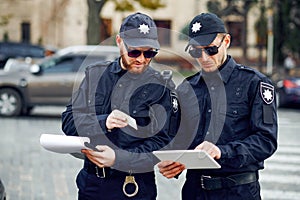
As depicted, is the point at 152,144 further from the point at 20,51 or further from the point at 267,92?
the point at 20,51

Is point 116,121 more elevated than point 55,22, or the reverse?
point 116,121

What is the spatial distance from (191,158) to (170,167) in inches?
8.4

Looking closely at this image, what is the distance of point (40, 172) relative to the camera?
9.04 m

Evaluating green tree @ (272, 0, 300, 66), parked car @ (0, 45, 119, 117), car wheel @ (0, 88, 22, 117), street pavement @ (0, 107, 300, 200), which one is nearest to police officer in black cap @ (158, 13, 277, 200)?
street pavement @ (0, 107, 300, 200)

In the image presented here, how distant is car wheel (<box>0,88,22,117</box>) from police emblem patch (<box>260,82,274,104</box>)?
41.1 feet

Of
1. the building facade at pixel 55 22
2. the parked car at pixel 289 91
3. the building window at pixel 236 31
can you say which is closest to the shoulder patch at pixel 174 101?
the parked car at pixel 289 91

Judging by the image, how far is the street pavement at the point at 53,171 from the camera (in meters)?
7.89

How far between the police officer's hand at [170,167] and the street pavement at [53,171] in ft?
13.3

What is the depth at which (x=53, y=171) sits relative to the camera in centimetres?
919

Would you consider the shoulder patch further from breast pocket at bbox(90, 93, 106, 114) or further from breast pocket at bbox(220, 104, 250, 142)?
breast pocket at bbox(90, 93, 106, 114)

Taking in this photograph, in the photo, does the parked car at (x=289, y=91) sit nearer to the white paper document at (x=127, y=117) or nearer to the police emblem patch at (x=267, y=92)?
the police emblem patch at (x=267, y=92)

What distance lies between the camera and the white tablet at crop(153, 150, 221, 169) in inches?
131

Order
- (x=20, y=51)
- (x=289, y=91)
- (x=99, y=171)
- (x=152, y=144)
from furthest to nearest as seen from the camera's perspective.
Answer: (x=20, y=51) < (x=289, y=91) < (x=99, y=171) < (x=152, y=144)

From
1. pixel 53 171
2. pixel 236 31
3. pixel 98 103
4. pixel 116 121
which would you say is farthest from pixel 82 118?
pixel 236 31
